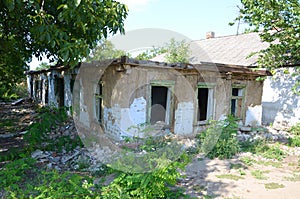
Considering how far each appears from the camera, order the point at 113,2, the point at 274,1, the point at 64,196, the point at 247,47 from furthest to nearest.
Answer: the point at 247,47
the point at 274,1
the point at 113,2
the point at 64,196

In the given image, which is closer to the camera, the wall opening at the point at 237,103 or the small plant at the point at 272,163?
the small plant at the point at 272,163

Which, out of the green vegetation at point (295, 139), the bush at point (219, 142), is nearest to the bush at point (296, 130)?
the green vegetation at point (295, 139)

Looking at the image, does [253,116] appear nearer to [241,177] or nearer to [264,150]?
[264,150]

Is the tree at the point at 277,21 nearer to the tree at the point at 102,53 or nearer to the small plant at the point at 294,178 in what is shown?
the small plant at the point at 294,178

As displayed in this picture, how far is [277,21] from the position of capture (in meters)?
6.83

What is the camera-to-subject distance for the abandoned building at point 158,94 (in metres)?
6.68

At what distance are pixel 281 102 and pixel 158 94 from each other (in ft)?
19.2

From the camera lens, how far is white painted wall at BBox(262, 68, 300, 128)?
10.1m

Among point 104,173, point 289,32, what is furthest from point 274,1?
point 104,173

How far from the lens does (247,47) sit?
513 inches

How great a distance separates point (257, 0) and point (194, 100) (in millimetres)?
3642

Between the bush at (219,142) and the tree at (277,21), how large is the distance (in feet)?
9.36

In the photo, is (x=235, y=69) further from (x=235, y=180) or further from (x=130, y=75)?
(x=235, y=180)

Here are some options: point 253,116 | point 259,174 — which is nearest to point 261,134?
point 253,116
